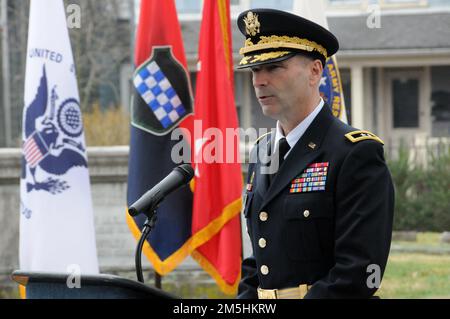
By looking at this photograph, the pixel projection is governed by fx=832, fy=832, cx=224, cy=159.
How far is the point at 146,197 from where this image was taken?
2.54m

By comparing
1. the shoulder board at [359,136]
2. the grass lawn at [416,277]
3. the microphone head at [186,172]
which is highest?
the shoulder board at [359,136]

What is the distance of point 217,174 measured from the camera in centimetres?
598

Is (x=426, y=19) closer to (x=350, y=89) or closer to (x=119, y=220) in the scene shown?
(x=350, y=89)

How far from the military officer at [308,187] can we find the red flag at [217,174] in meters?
2.98

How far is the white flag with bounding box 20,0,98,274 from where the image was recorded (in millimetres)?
5887

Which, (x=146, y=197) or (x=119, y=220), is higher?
(x=146, y=197)

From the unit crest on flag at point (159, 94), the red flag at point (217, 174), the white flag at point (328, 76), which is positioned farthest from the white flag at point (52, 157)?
the white flag at point (328, 76)

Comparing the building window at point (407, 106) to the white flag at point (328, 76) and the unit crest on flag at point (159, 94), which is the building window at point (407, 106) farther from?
the unit crest on flag at point (159, 94)

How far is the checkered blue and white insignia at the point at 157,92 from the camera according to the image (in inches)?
231

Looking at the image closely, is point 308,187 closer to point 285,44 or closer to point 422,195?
point 285,44

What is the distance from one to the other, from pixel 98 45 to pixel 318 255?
19.2m

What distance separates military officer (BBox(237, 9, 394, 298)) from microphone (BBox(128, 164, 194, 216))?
1.05ft
